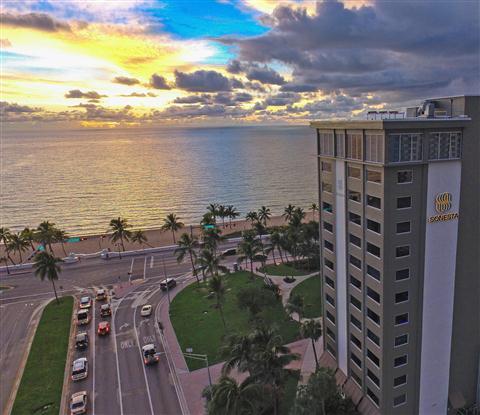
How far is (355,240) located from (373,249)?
2.87 m

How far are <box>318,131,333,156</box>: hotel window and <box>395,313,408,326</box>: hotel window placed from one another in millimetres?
17128

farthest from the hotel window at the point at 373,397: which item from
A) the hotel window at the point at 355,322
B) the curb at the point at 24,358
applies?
the curb at the point at 24,358

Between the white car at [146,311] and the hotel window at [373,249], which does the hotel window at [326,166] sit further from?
the white car at [146,311]

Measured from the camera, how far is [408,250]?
105 feet

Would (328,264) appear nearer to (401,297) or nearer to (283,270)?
(401,297)

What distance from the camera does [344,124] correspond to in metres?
34.5

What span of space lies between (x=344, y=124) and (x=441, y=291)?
18240 millimetres

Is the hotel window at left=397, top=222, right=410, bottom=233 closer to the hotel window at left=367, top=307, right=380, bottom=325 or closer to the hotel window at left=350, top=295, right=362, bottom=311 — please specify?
the hotel window at left=367, top=307, right=380, bottom=325

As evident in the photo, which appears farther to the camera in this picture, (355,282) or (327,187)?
(327,187)

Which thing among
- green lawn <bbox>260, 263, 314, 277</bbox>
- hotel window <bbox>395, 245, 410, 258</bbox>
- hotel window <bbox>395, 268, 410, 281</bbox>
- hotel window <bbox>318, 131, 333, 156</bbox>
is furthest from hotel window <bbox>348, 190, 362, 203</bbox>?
green lawn <bbox>260, 263, 314, 277</bbox>

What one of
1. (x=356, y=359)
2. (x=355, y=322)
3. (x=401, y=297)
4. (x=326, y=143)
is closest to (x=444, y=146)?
(x=326, y=143)

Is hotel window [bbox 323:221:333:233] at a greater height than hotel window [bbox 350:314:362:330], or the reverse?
hotel window [bbox 323:221:333:233]

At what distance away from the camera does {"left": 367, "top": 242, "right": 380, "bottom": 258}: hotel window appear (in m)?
32.7

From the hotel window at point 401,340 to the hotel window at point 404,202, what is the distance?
40.7 feet
